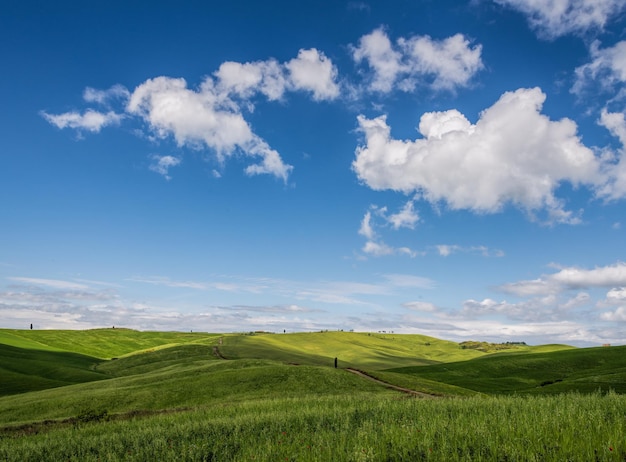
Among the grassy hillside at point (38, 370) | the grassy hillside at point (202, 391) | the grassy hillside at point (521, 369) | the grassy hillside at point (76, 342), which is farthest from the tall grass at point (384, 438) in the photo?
the grassy hillside at point (76, 342)

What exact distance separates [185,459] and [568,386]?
64.1 metres

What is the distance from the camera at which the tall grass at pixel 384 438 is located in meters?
8.52

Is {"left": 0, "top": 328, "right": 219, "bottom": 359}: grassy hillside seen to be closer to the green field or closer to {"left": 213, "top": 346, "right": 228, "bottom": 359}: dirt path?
{"left": 213, "top": 346, "right": 228, "bottom": 359}: dirt path

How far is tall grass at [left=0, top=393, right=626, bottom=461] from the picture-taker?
28.0ft

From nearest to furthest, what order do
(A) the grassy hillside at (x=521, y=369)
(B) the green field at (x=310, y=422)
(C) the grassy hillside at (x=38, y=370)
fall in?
(B) the green field at (x=310, y=422)
(C) the grassy hillside at (x=38, y=370)
(A) the grassy hillside at (x=521, y=369)

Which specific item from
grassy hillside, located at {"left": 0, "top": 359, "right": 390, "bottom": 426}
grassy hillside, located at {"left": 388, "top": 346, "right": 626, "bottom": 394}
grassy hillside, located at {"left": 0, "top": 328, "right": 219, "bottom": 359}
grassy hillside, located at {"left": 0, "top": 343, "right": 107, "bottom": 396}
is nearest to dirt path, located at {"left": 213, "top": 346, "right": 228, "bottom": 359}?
grassy hillside, located at {"left": 0, "top": 343, "right": 107, "bottom": 396}

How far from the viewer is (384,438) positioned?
10.4m

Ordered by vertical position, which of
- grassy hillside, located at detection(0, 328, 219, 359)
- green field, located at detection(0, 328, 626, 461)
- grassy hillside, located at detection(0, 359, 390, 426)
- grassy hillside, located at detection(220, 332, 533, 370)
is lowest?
grassy hillside, located at detection(0, 328, 219, 359)

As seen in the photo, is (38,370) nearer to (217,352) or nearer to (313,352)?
(217,352)

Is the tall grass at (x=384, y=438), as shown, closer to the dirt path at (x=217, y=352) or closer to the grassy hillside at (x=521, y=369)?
the grassy hillside at (x=521, y=369)

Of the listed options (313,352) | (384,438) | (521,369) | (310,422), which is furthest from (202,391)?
(313,352)

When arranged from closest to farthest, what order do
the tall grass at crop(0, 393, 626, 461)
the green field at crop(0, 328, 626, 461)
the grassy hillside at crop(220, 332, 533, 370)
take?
1. the tall grass at crop(0, 393, 626, 461)
2. the green field at crop(0, 328, 626, 461)
3. the grassy hillside at crop(220, 332, 533, 370)

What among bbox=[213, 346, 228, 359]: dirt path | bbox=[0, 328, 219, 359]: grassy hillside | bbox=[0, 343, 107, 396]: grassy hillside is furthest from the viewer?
bbox=[0, 328, 219, 359]: grassy hillside

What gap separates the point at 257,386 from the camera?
45875 millimetres
